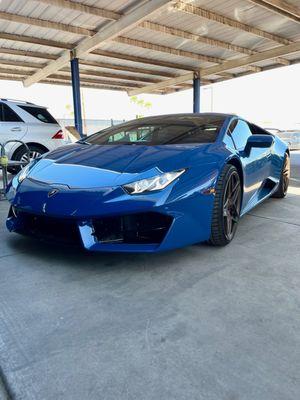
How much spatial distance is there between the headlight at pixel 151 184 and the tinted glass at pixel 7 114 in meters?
4.85

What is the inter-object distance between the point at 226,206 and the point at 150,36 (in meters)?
7.27

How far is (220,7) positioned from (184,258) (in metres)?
6.27

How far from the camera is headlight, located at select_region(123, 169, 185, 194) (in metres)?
1.99

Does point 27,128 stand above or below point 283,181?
above

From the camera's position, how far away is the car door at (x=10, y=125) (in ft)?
19.5

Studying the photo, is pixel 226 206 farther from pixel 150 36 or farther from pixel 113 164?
pixel 150 36

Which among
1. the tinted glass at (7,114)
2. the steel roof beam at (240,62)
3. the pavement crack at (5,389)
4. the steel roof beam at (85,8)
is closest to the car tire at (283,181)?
the pavement crack at (5,389)

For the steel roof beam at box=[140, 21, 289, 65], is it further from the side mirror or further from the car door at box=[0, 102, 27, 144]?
the side mirror

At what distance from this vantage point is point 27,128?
20.1 feet

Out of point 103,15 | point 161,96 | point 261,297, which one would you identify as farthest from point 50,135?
point 161,96

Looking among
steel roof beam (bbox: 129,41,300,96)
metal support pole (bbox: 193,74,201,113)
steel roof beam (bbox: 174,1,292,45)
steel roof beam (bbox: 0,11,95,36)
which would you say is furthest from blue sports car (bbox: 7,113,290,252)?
metal support pole (bbox: 193,74,201,113)

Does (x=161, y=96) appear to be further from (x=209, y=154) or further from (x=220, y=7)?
(x=209, y=154)

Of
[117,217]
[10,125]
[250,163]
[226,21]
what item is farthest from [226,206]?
[226,21]

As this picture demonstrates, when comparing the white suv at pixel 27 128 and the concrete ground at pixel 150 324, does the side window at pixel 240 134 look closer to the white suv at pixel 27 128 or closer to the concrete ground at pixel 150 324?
the concrete ground at pixel 150 324
